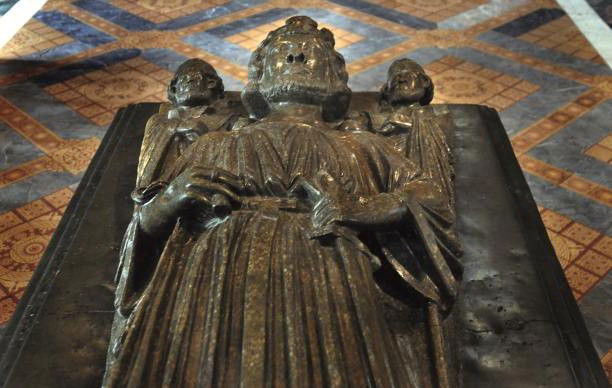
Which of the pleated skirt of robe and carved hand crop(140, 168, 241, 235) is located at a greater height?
carved hand crop(140, 168, 241, 235)

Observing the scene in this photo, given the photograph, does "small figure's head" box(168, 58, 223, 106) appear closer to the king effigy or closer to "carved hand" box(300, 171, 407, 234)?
the king effigy

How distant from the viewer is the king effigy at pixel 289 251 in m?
1.69

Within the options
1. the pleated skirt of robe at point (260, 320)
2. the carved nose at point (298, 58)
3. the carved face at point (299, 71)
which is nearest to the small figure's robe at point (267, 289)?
the pleated skirt of robe at point (260, 320)

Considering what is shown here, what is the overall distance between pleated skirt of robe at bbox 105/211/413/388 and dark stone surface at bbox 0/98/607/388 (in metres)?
0.51

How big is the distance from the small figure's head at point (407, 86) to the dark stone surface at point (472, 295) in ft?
1.29

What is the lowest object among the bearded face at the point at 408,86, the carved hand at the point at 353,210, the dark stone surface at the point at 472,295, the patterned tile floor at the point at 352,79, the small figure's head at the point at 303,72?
the patterned tile floor at the point at 352,79

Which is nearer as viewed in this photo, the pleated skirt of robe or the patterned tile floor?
the pleated skirt of robe

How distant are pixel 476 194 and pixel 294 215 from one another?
1194mm

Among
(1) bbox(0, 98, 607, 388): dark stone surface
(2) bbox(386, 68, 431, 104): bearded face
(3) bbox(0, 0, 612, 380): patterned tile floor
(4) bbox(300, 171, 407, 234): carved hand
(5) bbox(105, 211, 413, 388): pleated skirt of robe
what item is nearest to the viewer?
(5) bbox(105, 211, 413, 388): pleated skirt of robe

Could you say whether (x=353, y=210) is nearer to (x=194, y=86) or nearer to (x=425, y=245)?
(x=425, y=245)

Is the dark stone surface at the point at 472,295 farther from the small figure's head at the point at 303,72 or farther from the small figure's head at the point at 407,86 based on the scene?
the small figure's head at the point at 303,72

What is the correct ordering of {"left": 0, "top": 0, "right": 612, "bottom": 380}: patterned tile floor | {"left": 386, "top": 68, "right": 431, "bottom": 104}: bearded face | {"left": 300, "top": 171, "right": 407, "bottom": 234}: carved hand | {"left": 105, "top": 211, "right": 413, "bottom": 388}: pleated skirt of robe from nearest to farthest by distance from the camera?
1. {"left": 105, "top": 211, "right": 413, "bottom": 388}: pleated skirt of robe
2. {"left": 300, "top": 171, "right": 407, "bottom": 234}: carved hand
3. {"left": 386, "top": 68, "right": 431, "bottom": 104}: bearded face
4. {"left": 0, "top": 0, "right": 612, "bottom": 380}: patterned tile floor

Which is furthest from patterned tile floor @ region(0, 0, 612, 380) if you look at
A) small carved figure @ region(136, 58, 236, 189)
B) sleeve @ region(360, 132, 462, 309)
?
sleeve @ region(360, 132, 462, 309)

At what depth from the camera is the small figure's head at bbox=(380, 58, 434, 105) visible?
3.00 meters
